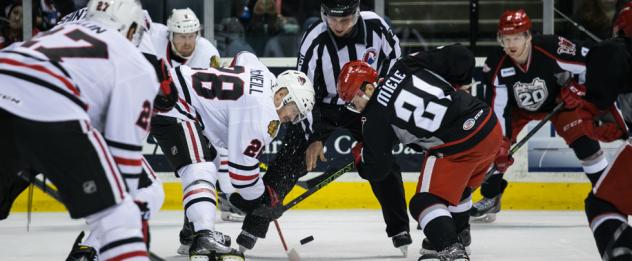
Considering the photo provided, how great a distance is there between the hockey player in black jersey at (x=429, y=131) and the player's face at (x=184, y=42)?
133 centimetres

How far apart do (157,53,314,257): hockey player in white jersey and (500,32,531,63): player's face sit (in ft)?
5.76

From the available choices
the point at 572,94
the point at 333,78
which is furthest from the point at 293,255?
the point at 572,94

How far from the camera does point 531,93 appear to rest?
6.06 metres

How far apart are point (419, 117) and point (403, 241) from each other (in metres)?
0.82

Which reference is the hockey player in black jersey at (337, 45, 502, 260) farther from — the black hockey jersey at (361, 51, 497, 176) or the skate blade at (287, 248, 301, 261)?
the skate blade at (287, 248, 301, 261)

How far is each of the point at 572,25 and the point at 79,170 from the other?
4870 mm

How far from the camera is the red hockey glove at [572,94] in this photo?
5.86 m

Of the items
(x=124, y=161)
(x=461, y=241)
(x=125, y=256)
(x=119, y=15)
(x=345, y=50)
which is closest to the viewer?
(x=125, y=256)

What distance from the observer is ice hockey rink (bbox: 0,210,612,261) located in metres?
4.91

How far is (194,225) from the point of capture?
4.30 m

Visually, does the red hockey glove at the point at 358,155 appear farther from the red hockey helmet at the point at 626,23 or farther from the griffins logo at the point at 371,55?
the red hockey helmet at the point at 626,23

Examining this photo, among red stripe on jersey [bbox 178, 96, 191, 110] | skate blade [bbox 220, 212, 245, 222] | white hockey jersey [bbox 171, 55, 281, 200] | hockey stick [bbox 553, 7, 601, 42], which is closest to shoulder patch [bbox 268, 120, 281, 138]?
white hockey jersey [bbox 171, 55, 281, 200]

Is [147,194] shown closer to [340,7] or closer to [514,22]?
[340,7]

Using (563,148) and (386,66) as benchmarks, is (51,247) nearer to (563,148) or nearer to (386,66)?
(386,66)
